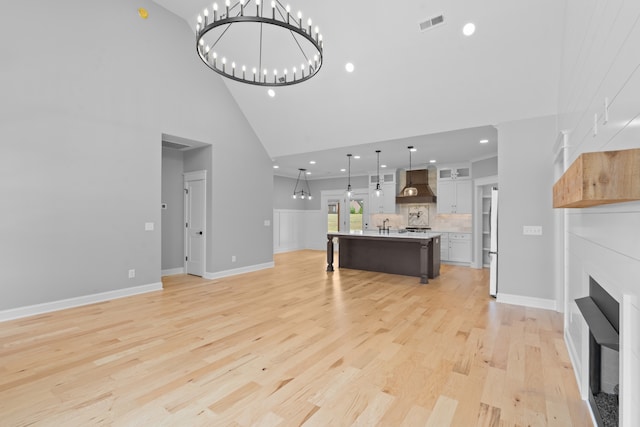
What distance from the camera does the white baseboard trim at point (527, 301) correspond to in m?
4.31

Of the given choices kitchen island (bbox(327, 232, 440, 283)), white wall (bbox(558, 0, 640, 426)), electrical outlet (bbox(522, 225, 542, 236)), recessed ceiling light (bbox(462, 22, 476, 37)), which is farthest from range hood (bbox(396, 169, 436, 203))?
white wall (bbox(558, 0, 640, 426))

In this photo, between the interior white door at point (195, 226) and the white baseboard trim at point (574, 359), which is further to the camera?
the interior white door at point (195, 226)

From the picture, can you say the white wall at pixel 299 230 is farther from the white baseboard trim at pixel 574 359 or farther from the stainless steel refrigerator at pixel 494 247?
the white baseboard trim at pixel 574 359

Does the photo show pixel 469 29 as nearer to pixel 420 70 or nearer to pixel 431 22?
pixel 431 22

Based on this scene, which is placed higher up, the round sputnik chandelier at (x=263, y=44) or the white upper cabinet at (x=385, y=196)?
the round sputnik chandelier at (x=263, y=44)

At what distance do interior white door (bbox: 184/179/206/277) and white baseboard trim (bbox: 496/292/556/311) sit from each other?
5.70 metres

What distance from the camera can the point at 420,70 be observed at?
4516mm

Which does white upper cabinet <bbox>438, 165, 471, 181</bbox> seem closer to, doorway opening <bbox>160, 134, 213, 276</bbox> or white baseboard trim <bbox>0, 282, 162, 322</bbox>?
doorway opening <bbox>160, 134, 213, 276</bbox>

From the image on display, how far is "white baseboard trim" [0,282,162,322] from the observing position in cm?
391

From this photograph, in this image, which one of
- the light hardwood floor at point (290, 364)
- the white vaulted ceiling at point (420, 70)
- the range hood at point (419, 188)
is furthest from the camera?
the range hood at point (419, 188)

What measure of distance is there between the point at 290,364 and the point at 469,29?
4.44m

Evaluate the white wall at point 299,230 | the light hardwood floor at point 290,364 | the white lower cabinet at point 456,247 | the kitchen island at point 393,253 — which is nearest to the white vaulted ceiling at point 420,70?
the kitchen island at point 393,253

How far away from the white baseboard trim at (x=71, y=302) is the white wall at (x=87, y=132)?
67mm

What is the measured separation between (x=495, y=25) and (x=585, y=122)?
7.13 feet
